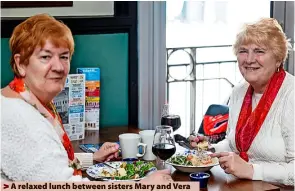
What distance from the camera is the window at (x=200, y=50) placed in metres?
4.13

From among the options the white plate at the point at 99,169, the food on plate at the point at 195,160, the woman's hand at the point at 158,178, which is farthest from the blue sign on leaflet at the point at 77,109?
the woman's hand at the point at 158,178

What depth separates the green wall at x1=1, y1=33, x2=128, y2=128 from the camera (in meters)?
3.08

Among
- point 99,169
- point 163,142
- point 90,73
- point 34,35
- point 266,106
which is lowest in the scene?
point 99,169

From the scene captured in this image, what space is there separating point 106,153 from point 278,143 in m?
0.72

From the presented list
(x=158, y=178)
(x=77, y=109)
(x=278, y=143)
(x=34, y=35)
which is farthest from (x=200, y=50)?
(x=34, y=35)

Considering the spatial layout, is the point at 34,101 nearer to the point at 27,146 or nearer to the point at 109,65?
the point at 27,146

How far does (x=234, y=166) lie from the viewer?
223cm

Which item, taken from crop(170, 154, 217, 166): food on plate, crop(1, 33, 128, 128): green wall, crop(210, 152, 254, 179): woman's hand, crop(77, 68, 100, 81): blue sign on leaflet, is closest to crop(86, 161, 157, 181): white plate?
crop(170, 154, 217, 166): food on plate

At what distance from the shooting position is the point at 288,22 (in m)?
3.84

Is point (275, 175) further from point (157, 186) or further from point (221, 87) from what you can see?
point (221, 87)

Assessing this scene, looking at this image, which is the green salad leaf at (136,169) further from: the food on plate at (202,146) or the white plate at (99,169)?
the food on plate at (202,146)

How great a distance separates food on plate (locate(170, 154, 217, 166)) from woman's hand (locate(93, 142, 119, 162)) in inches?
9.9

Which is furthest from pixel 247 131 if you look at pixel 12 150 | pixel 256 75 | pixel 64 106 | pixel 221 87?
pixel 221 87

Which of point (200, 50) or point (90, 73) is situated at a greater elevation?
point (200, 50)
